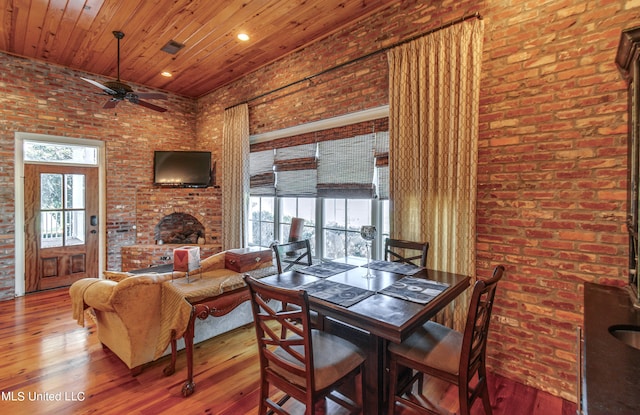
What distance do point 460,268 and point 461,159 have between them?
0.91 meters

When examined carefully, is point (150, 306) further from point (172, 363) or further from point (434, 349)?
point (434, 349)

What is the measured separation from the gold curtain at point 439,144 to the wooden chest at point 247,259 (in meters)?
1.29

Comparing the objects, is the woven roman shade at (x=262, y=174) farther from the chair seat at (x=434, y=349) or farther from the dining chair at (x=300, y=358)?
the chair seat at (x=434, y=349)

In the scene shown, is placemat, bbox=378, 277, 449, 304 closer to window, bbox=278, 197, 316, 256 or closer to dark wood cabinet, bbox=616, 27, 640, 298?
dark wood cabinet, bbox=616, 27, 640, 298

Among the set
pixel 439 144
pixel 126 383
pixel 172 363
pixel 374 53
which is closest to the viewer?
pixel 126 383

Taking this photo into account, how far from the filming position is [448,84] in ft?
8.30

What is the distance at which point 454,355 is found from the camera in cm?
167

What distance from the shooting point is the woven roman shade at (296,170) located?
390 centimetres

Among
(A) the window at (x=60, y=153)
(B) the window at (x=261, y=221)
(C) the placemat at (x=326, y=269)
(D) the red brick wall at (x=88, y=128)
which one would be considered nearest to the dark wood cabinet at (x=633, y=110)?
(C) the placemat at (x=326, y=269)

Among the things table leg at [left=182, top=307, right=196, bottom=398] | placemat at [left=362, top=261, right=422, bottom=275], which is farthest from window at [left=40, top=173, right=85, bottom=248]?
placemat at [left=362, top=261, right=422, bottom=275]

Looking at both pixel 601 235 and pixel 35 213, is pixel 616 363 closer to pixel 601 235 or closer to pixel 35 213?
pixel 601 235

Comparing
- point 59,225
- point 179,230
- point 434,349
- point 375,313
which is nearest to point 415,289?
point 434,349

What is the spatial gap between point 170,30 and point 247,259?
2806 mm

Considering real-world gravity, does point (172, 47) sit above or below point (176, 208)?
above
